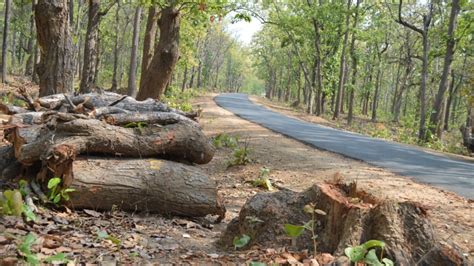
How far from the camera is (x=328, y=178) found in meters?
9.15

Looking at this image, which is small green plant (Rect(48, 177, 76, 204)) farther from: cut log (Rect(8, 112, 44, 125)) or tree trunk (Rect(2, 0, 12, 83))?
tree trunk (Rect(2, 0, 12, 83))

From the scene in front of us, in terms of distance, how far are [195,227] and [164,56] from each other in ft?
27.5

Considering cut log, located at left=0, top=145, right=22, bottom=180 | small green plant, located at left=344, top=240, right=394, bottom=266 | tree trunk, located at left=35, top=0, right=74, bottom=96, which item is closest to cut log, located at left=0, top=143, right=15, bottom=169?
cut log, located at left=0, top=145, right=22, bottom=180

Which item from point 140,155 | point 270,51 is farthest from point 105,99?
point 270,51

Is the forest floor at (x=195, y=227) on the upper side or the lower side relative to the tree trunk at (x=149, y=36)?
lower

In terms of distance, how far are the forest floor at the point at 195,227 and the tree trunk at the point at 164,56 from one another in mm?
4123

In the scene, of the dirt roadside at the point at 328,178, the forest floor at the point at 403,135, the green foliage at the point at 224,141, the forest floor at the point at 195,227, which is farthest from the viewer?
the forest floor at the point at 403,135

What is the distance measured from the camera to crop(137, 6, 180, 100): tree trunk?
43.1 feet

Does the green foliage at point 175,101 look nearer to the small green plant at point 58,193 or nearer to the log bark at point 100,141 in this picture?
the log bark at point 100,141

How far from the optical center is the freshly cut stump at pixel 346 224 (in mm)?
3463

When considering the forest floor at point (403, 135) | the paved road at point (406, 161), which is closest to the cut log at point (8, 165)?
the paved road at point (406, 161)

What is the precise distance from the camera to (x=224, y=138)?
12547mm

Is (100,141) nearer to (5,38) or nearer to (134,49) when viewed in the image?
(134,49)

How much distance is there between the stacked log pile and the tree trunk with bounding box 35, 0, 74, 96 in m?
1.66
